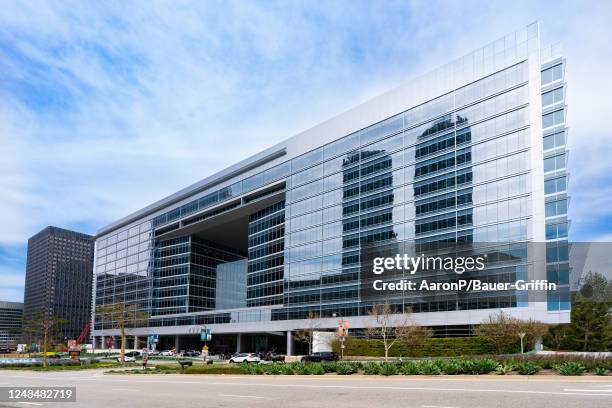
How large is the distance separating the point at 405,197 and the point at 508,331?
77.2 ft

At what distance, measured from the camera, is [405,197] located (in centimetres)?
7494

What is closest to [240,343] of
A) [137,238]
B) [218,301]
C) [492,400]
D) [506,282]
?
[218,301]

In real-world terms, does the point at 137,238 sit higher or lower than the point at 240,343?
higher

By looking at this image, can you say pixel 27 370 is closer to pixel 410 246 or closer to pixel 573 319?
pixel 410 246

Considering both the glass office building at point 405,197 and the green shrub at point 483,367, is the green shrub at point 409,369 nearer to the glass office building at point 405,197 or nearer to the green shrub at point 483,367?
the green shrub at point 483,367

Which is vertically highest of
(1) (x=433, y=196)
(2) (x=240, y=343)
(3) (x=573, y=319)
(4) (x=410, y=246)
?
(1) (x=433, y=196)

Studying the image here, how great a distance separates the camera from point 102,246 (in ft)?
513

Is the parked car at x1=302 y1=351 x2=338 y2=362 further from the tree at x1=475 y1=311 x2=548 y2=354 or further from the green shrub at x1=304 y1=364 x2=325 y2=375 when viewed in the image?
the green shrub at x1=304 y1=364 x2=325 y2=375

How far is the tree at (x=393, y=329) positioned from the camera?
211 feet

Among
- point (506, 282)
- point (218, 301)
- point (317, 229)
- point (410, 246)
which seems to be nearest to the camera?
point (506, 282)

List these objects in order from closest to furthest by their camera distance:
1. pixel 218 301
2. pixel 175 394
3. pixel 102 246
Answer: pixel 175 394 < pixel 218 301 < pixel 102 246

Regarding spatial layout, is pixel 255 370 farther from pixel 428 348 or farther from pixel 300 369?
pixel 428 348

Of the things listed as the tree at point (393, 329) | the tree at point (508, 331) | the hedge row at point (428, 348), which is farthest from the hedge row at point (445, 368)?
the hedge row at point (428, 348)

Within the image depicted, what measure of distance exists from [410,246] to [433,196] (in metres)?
6.78
